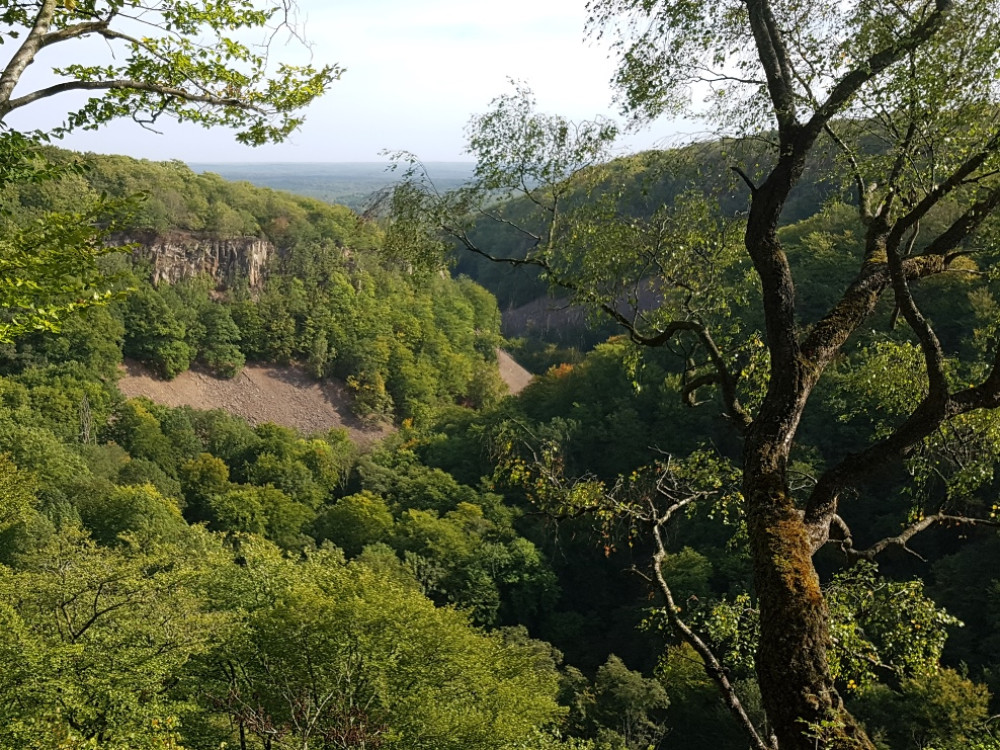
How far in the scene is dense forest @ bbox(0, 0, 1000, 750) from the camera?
3.88 metres

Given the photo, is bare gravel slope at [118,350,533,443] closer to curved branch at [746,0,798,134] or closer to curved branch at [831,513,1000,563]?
curved branch at [746,0,798,134]

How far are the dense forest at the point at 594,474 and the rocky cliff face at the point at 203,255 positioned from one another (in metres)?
10.5

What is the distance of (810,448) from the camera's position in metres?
28.3

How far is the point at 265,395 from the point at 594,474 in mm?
50216

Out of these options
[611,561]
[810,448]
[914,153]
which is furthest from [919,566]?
[914,153]

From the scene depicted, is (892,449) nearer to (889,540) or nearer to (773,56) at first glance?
(889,540)

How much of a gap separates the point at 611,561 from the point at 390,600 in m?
18.5

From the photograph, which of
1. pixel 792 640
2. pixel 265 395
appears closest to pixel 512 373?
pixel 265 395

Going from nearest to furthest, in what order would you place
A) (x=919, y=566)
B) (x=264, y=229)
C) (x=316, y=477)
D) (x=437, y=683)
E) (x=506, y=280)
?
1. (x=437, y=683)
2. (x=919, y=566)
3. (x=316, y=477)
4. (x=264, y=229)
5. (x=506, y=280)

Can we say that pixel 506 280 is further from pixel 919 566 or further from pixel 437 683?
pixel 437 683

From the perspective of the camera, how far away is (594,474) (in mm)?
Result: 4820

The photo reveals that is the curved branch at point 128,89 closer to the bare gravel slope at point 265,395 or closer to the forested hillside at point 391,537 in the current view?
the forested hillside at point 391,537

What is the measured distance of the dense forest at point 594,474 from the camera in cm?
388

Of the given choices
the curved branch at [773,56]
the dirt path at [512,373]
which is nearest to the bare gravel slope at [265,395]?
the dirt path at [512,373]
